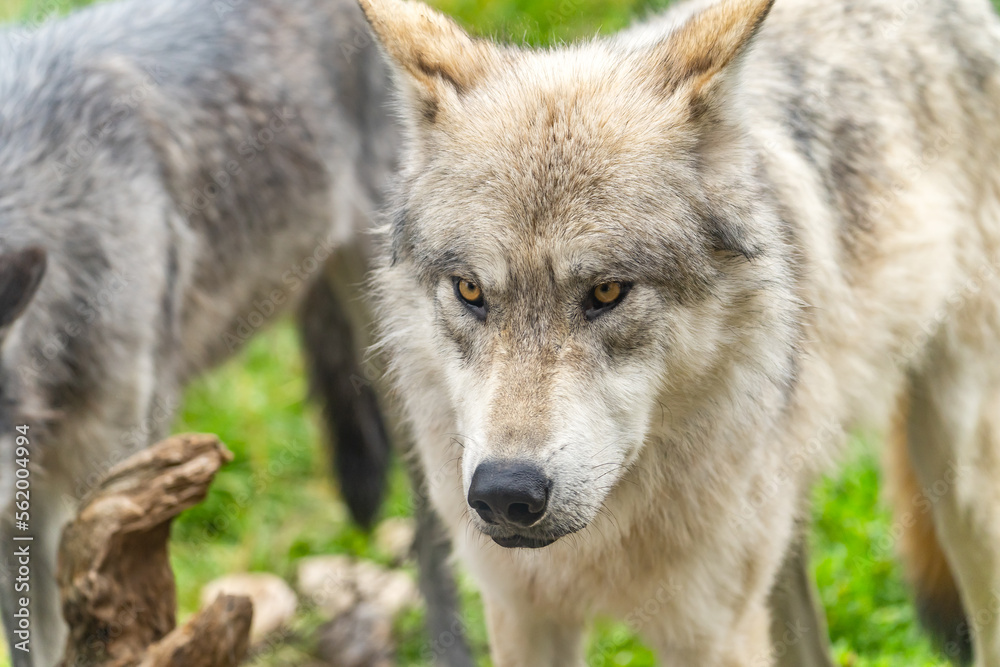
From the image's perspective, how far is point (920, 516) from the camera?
402 centimetres

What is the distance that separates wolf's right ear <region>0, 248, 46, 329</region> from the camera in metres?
3.13

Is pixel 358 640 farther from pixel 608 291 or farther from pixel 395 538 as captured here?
pixel 608 291

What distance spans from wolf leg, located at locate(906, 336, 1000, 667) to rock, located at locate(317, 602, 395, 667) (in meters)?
2.50

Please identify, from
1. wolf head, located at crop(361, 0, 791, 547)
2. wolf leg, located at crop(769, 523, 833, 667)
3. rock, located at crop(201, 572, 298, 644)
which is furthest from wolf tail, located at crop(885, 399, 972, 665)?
rock, located at crop(201, 572, 298, 644)

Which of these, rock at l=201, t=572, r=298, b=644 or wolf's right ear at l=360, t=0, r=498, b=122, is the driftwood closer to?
wolf's right ear at l=360, t=0, r=498, b=122

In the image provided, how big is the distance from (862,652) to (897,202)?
2.11 meters

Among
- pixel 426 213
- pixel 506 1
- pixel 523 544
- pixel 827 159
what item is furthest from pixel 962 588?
pixel 506 1

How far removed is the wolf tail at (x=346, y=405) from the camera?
5.39 metres

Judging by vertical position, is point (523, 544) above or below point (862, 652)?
above

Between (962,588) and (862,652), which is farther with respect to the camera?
(862,652)

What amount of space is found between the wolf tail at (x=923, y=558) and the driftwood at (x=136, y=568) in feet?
8.05

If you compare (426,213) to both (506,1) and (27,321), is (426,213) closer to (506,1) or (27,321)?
(27,321)

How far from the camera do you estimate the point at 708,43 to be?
8.61 ft

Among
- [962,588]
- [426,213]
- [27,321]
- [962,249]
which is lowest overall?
[962,588]
